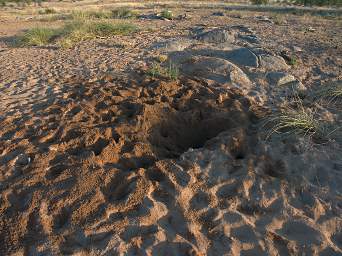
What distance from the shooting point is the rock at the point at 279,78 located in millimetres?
5592

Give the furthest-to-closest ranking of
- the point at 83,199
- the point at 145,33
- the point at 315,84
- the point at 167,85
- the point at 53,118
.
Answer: the point at 145,33
the point at 315,84
the point at 167,85
the point at 53,118
the point at 83,199

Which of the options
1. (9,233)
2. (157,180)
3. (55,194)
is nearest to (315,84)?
(157,180)

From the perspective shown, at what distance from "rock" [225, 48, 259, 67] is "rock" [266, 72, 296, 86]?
54 cm

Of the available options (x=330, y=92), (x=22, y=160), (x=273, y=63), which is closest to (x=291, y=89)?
(x=330, y=92)

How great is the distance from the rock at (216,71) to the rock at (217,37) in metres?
1.74

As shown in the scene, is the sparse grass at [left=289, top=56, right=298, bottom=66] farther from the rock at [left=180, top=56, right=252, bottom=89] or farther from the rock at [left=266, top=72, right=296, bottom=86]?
the rock at [left=180, top=56, right=252, bottom=89]

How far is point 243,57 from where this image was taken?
259 inches

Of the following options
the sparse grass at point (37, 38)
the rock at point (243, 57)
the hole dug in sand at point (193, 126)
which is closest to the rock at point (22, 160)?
the hole dug in sand at point (193, 126)

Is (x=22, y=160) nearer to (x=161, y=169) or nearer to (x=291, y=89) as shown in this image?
(x=161, y=169)

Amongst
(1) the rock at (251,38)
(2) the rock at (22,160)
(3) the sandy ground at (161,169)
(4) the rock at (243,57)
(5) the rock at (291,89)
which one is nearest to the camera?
(3) the sandy ground at (161,169)

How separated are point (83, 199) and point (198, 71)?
3523 millimetres

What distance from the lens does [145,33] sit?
30.6 feet

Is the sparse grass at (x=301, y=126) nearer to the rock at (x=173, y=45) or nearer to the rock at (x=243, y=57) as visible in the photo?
the rock at (x=243, y=57)

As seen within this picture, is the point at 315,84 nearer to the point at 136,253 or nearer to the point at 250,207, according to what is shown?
the point at 250,207
